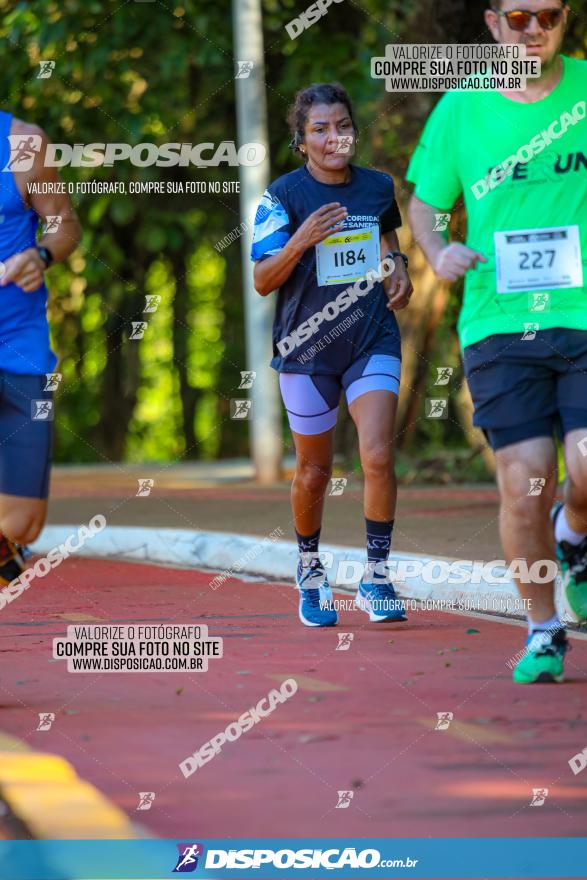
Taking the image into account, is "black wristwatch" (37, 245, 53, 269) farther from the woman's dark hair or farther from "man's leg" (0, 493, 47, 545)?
the woman's dark hair

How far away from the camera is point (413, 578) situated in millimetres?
8812

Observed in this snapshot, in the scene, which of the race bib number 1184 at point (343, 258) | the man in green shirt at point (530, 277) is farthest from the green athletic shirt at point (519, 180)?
the race bib number 1184 at point (343, 258)

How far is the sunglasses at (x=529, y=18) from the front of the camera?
5.79 m

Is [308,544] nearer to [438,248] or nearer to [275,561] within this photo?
[275,561]

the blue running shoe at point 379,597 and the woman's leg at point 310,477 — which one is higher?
the woman's leg at point 310,477

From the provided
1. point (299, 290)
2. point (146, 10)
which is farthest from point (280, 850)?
point (146, 10)

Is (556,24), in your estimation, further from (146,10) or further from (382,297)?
(146,10)

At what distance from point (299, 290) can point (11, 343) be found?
5.08ft

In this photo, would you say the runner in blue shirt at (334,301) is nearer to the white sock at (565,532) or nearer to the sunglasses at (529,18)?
the white sock at (565,532)

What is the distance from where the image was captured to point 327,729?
5105mm

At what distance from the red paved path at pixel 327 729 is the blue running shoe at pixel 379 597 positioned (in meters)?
0.10

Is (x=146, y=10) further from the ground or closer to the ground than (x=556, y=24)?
further from the ground

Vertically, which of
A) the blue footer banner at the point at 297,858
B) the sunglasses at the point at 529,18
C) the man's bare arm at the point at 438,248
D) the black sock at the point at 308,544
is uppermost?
the sunglasses at the point at 529,18

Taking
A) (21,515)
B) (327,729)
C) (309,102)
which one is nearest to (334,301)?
(309,102)
